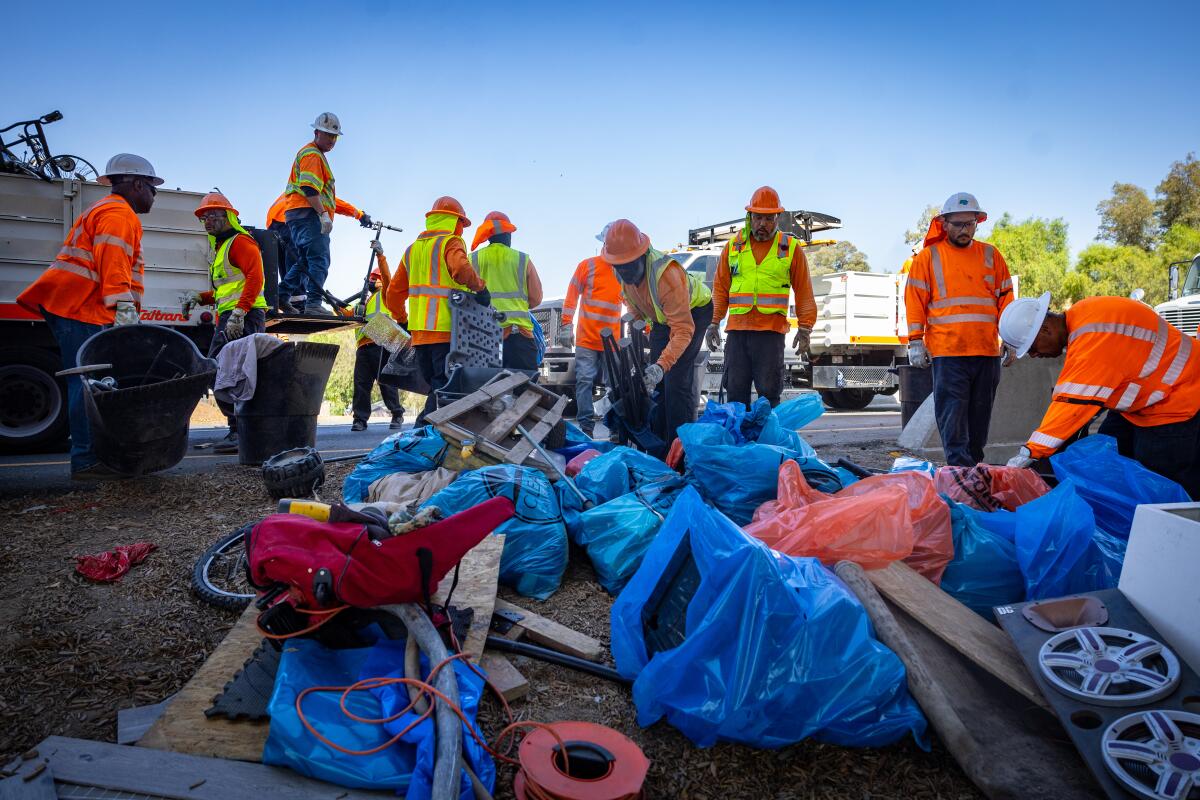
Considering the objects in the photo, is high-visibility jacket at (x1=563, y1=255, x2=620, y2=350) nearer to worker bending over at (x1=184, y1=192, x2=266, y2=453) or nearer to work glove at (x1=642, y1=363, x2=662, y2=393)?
work glove at (x1=642, y1=363, x2=662, y2=393)

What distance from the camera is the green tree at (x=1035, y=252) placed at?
30.7 m

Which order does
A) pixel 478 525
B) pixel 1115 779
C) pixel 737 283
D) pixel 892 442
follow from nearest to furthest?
pixel 1115 779, pixel 478 525, pixel 737 283, pixel 892 442

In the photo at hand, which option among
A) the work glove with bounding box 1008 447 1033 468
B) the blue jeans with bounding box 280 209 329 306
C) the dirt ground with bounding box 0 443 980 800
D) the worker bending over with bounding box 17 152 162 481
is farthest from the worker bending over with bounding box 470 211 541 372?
the work glove with bounding box 1008 447 1033 468

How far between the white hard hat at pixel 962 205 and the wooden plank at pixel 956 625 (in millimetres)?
2937

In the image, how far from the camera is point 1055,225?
34.3 m

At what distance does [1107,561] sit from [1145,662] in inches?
29.4

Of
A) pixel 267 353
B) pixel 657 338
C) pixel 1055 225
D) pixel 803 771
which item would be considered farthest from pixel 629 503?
pixel 1055 225

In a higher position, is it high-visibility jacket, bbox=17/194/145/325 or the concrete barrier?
high-visibility jacket, bbox=17/194/145/325

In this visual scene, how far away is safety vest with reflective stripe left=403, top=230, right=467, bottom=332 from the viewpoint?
5.18 m

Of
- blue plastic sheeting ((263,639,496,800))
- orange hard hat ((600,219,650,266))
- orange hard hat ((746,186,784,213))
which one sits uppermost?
orange hard hat ((746,186,784,213))

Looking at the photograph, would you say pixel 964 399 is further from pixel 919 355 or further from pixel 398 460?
pixel 398 460

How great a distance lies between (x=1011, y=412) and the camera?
590 centimetres

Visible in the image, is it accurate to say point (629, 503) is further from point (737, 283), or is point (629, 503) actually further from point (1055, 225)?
point (1055, 225)

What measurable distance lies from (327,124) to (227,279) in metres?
2.05
